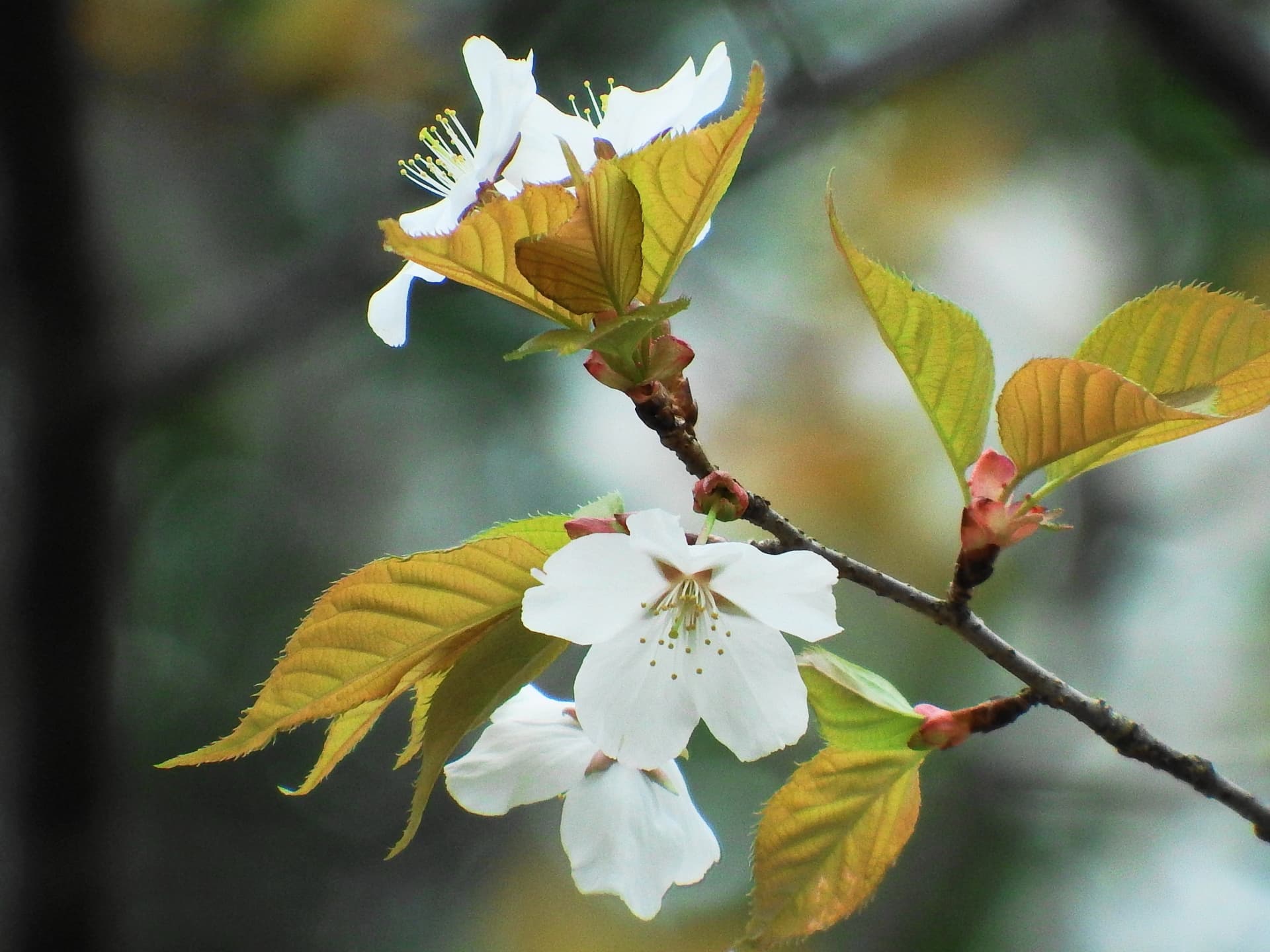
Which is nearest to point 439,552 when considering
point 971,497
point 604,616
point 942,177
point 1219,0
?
point 604,616

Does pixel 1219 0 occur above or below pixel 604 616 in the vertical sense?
above

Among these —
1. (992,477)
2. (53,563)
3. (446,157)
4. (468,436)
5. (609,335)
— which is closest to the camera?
(609,335)

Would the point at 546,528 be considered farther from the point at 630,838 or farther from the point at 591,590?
the point at 630,838

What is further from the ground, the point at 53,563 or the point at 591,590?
the point at 53,563

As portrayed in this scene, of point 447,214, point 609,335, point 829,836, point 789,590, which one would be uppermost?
point 447,214

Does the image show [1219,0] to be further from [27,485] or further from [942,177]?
[27,485]

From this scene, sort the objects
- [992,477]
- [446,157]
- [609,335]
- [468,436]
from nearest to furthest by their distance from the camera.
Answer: [609,335]
[992,477]
[446,157]
[468,436]

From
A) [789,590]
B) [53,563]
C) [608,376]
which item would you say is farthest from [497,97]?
[53,563]
